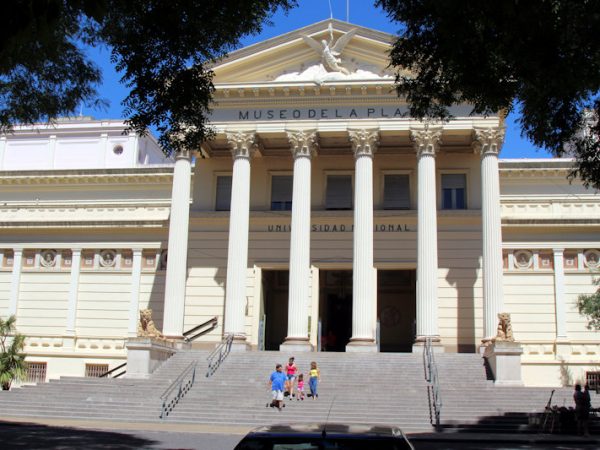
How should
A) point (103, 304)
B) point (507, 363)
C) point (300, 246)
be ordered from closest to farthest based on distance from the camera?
point (507, 363)
point (300, 246)
point (103, 304)

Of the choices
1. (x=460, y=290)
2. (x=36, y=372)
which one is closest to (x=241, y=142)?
(x=460, y=290)

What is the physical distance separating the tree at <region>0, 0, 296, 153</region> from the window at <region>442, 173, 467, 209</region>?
21534mm

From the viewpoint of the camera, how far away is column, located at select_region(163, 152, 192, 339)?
31031 millimetres

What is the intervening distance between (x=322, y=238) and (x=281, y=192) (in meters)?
3.09

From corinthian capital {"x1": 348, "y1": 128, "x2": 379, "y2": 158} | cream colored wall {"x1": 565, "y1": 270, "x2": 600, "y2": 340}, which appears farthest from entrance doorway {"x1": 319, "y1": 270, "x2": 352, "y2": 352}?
cream colored wall {"x1": 565, "y1": 270, "x2": 600, "y2": 340}

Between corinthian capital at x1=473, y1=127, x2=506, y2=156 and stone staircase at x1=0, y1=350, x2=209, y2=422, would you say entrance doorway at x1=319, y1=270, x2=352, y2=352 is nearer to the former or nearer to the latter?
corinthian capital at x1=473, y1=127, x2=506, y2=156

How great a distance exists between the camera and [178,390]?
25.1 meters

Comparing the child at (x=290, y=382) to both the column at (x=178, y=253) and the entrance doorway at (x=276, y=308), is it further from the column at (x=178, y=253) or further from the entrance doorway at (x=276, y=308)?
the entrance doorway at (x=276, y=308)

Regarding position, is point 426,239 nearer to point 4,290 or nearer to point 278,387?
point 278,387

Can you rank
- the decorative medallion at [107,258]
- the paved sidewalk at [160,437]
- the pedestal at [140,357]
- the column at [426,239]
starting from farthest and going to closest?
the decorative medallion at [107,258]
the column at [426,239]
the pedestal at [140,357]
the paved sidewalk at [160,437]

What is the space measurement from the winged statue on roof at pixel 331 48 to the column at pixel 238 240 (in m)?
4.58

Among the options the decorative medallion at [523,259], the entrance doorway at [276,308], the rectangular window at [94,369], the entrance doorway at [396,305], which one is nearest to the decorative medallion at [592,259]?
the decorative medallion at [523,259]

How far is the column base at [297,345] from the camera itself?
2920 centimetres

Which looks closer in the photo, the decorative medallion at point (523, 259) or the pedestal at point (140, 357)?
the pedestal at point (140, 357)
